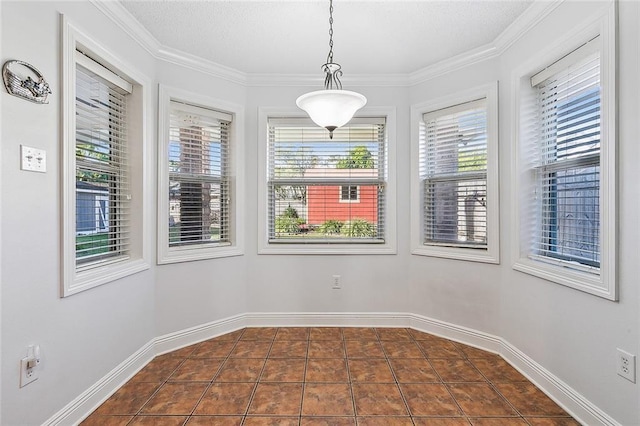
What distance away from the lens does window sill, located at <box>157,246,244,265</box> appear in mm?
2566

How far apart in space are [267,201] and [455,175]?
181 centimetres

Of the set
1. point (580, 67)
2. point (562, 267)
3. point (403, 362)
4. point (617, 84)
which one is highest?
point (580, 67)

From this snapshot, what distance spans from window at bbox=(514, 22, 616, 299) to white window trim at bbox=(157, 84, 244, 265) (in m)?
2.39

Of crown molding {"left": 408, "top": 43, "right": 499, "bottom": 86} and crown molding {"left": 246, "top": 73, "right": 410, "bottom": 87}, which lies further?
crown molding {"left": 246, "top": 73, "right": 410, "bottom": 87}

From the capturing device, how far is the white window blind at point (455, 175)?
2.68m

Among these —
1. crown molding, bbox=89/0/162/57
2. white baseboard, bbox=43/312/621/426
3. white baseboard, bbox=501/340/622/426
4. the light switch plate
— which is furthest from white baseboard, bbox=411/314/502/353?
crown molding, bbox=89/0/162/57

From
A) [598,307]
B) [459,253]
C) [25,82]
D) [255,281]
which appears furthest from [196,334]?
[598,307]

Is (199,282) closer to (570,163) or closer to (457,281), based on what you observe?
(457,281)

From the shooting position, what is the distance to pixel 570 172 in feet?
6.52

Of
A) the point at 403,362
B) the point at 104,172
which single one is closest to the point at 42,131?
the point at 104,172

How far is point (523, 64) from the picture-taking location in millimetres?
2254

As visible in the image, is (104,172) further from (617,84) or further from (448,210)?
(617,84)

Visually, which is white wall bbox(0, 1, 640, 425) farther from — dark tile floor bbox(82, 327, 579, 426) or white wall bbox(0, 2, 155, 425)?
dark tile floor bbox(82, 327, 579, 426)

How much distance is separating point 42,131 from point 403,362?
8.90ft
